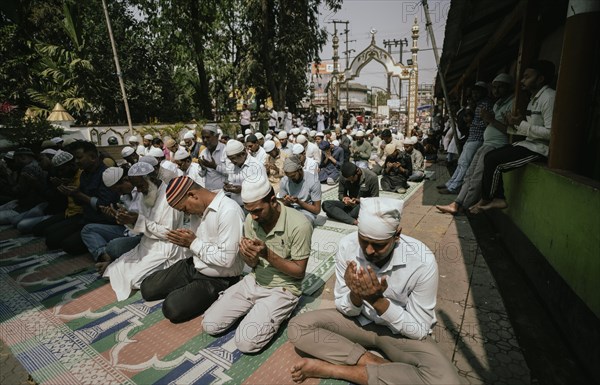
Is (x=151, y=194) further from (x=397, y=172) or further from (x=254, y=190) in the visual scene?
(x=397, y=172)

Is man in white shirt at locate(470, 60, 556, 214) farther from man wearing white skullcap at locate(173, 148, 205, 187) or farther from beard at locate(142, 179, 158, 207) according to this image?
man wearing white skullcap at locate(173, 148, 205, 187)

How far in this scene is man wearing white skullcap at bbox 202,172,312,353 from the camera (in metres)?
2.41

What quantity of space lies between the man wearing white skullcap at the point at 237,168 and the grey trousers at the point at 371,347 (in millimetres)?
→ 3040

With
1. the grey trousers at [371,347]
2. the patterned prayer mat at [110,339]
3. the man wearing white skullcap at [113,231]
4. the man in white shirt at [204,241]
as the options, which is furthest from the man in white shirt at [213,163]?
the grey trousers at [371,347]

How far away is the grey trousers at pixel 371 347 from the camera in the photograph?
1.82m

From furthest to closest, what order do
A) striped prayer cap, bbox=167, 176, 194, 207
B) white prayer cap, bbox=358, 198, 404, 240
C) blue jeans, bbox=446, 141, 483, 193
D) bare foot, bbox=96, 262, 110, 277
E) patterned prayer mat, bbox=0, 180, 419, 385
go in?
blue jeans, bbox=446, 141, 483, 193, bare foot, bbox=96, 262, 110, 277, striped prayer cap, bbox=167, 176, 194, 207, patterned prayer mat, bbox=0, 180, 419, 385, white prayer cap, bbox=358, 198, 404, 240

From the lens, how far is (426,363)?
1.86 meters

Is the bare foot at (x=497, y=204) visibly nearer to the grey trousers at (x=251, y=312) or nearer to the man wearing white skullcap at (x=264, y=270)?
the man wearing white skullcap at (x=264, y=270)

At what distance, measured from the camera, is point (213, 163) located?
583 centimetres

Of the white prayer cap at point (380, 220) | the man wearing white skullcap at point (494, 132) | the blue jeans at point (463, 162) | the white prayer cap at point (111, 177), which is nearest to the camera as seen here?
the white prayer cap at point (380, 220)

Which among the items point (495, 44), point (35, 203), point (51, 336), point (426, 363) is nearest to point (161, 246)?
point (51, 336)

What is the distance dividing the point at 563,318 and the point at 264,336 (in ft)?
7.57

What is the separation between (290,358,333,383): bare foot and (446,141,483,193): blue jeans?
4.99m

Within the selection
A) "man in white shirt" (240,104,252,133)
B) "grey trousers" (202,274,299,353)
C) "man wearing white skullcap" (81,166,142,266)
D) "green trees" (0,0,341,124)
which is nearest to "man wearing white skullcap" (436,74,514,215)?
"grey trousers" (202,274,299,353)
